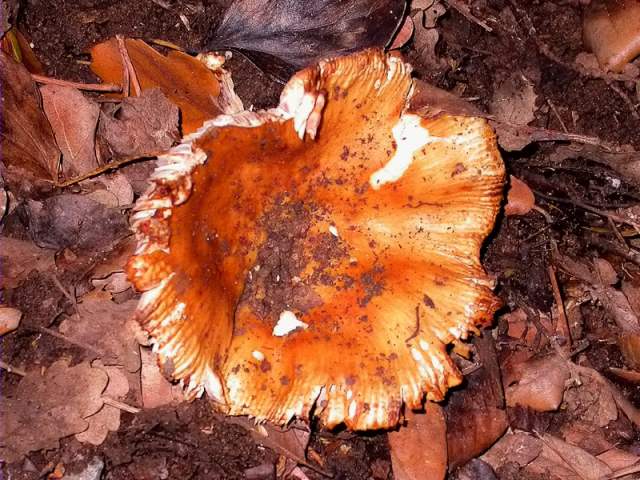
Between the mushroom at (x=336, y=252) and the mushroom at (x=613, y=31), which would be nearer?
the mushroom at (x=336, y=252)

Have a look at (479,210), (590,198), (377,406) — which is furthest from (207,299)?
(590,198)

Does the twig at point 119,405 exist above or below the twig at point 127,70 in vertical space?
below

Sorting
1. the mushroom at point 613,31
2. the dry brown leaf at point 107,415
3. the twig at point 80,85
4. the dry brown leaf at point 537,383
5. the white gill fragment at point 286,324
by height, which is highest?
the mushroom at point 613,31

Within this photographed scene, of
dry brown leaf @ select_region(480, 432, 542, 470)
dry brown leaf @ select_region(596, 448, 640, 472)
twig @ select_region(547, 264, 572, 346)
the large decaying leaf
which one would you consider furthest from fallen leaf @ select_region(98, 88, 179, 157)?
dry brown leaf @ select_region(596, 448, 640, 472)

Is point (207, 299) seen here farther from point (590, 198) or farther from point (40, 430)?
point (590, 198)

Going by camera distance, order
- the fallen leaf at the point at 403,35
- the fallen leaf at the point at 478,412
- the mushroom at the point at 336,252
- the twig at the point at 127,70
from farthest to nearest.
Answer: the fallen leaf at the point at 403,35 → the fallen leaf at the point at 478,412 → the twig at the point at 127,70 → the mushroom at the point at 336,252

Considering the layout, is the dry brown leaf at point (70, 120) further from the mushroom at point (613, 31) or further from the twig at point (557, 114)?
the mushroom at point (613, 31)

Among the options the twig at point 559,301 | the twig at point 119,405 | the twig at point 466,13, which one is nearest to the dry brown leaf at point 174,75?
the twig at point 119,405
